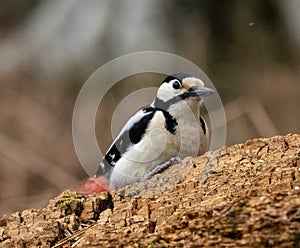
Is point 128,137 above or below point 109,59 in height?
below

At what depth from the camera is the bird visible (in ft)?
11.9

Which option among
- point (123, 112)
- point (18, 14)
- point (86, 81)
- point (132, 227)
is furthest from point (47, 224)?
point (18, 14)

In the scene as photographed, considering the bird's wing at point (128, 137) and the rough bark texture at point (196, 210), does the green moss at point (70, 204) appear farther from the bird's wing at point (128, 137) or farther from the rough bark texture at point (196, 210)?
the bird's wing at point (128, 137)

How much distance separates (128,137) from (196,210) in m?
1.69

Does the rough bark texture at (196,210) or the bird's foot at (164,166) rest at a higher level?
the bird's foot at (164,166)

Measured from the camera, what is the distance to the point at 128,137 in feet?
12.6

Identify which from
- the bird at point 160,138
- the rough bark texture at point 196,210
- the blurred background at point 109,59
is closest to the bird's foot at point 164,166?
the bird at point 160,138

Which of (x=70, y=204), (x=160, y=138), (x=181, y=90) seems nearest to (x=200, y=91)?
(x=181, y=90)

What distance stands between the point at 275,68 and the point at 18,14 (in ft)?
5.66

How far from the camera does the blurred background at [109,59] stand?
485 centimetres

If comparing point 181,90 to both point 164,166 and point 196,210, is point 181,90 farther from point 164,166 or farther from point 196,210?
point 196,210

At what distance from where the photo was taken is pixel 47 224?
2.63 metres

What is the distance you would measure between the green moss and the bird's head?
111cm

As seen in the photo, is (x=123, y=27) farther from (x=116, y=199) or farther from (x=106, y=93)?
(x=116, y=199)
